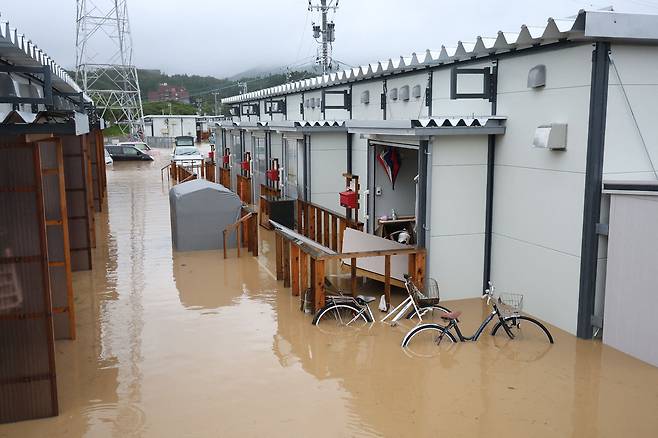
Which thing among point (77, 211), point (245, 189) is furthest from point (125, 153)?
point (77, 211)

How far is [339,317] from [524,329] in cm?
262

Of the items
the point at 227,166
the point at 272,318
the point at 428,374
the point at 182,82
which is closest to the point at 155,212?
the point at 227,166

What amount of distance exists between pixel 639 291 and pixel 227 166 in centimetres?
2386

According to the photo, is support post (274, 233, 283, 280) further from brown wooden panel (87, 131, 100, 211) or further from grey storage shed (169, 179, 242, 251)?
brown wooden panel (87, 131, 100, 211)

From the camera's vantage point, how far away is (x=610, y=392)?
→ 680 centimetres

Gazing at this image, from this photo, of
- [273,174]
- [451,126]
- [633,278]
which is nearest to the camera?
[633,278]

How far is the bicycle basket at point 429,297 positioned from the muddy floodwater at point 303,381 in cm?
43

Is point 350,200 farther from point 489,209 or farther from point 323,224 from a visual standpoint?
point 489,209

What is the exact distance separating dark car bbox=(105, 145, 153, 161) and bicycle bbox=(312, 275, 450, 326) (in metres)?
37.4

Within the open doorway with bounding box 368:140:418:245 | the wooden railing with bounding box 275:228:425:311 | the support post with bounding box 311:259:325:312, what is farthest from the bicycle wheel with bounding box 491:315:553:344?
the open doorway with bounding box 368:140:418:245

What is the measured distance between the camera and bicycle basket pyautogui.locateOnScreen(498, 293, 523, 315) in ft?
27.6

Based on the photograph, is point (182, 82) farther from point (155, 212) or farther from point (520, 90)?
point (520, 90)

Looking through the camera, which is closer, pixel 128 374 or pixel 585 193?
pixel 128 374

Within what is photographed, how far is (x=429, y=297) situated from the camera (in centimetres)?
926
